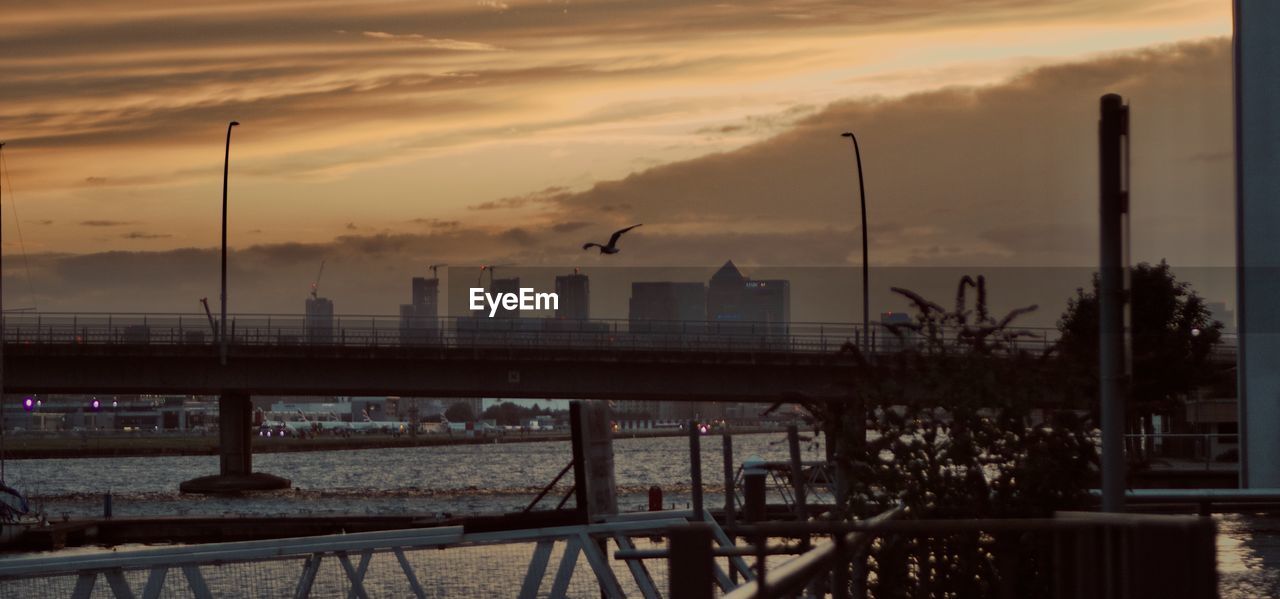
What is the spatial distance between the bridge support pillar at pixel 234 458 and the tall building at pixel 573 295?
15.2 m

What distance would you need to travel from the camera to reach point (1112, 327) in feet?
36.1

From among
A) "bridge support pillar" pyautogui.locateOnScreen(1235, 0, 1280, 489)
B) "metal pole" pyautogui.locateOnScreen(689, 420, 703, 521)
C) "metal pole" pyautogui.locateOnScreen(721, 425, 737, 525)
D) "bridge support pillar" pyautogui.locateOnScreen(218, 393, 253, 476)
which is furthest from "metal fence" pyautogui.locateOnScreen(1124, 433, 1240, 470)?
"bridge support pillar" pyautogui.locateOnScreen(218, 393, 253, 476)

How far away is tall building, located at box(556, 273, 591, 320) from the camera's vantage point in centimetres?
8142

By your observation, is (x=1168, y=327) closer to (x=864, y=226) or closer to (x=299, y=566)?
(x=864, y=226)

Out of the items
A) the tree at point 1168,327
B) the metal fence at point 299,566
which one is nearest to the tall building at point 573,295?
the tree at point 1168,327

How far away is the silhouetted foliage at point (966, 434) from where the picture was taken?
42.4 feet

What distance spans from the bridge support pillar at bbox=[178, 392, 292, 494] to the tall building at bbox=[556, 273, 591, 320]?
15185mm

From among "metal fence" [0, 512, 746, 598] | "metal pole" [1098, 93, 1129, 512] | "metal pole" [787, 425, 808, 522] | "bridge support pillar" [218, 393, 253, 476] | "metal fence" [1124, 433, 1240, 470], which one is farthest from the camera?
"bridge support pillar" [218, 393, 253, 476]

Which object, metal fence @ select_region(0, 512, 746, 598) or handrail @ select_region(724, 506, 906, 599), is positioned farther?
metal fence @ select_region(0, 512, 746, 598)

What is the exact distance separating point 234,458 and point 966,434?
6819cm

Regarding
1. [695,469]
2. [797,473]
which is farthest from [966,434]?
[695,469]

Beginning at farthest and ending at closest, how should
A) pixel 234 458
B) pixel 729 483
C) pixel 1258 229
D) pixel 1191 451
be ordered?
pixel 234 458, pixel 1191 451, pixel 1258 229, pixel 729 483

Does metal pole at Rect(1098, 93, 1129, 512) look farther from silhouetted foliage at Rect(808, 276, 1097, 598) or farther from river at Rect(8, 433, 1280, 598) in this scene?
river at Rect(8, 433, 1280, 598)

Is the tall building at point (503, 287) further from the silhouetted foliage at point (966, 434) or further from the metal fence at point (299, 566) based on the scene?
the silhouetted foliage at point (966, 434)
